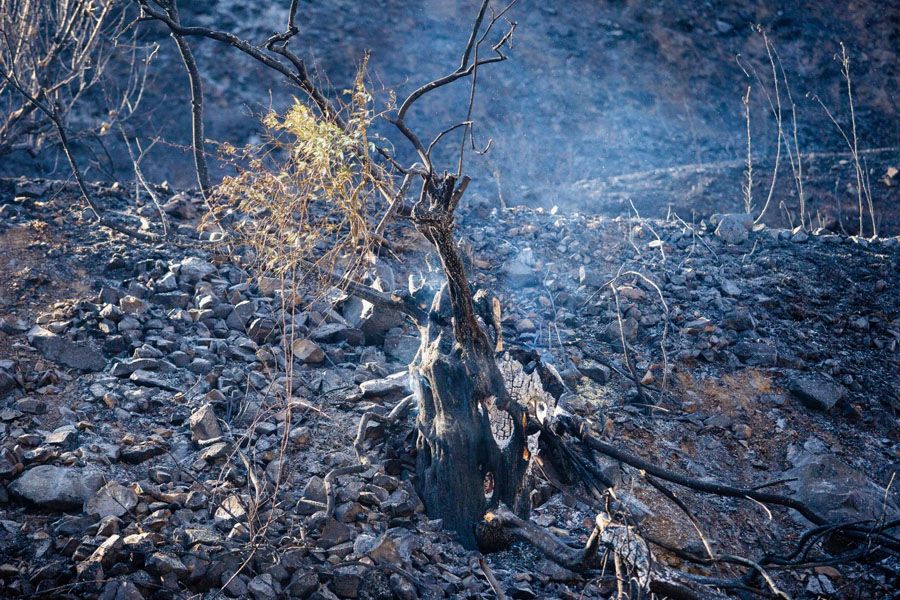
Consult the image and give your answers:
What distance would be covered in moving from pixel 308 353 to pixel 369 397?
501 mm

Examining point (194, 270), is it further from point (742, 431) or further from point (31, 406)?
point (742, 431)

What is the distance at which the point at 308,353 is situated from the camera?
13.1 ft

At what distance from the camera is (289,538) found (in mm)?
2795

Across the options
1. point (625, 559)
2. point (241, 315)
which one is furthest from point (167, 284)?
point (625, 559)

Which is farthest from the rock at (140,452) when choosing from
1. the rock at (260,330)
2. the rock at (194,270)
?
the rock at (194,270)

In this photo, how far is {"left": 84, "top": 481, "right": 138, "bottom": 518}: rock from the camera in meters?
2.76

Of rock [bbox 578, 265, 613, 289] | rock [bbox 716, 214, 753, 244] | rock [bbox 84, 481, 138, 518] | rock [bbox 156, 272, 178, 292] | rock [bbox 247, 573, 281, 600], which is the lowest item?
rock [bbox 247, 573, 281, 600]

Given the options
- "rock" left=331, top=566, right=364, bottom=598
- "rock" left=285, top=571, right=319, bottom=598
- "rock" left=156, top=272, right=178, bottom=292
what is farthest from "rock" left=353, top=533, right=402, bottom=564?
"rock" left=156, top=272, right=178, bottom=292

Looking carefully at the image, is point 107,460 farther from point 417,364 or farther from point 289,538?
point 417,364

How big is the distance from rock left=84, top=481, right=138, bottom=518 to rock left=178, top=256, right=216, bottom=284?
1.82 m

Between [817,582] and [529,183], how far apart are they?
7.04 meters

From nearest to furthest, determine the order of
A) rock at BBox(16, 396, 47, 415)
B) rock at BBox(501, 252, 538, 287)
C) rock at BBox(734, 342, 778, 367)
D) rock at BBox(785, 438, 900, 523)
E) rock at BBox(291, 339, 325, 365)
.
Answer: rock at BBox(16, 396, 47, 415) < rock at BBox(785, 438, 900, 523) < rock at BBox(291, 339, 325, 365) < rock at BBox(734, 342, 778, 367) < rock at BBox(501, 252, 538, 287)

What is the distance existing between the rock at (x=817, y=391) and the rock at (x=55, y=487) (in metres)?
3.85

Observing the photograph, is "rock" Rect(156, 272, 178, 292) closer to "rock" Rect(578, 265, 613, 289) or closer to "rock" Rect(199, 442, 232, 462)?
"rock" Rect(199, 442, 232, 462)
